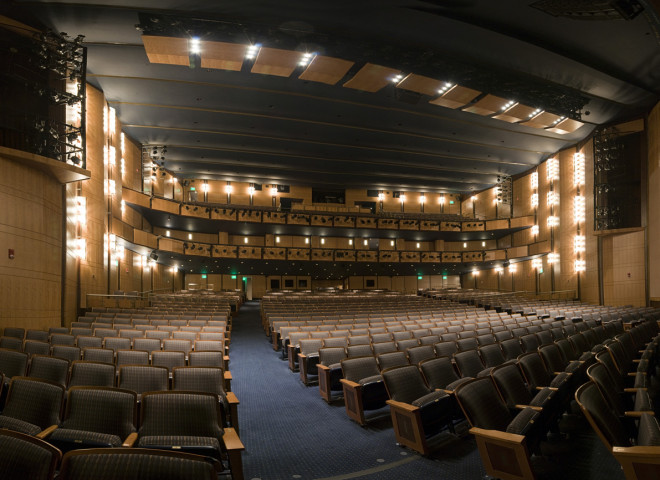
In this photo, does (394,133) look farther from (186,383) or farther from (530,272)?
(186,383)

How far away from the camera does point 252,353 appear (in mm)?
8688

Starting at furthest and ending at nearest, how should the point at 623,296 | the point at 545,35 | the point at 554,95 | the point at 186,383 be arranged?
the point at 623,296, the point at 554,95, the point at 545,35, the point at 186,383

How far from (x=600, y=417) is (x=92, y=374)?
13.7 ft

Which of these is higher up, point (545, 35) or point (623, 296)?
point (545, 35)

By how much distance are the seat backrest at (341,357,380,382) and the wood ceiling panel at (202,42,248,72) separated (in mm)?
7986

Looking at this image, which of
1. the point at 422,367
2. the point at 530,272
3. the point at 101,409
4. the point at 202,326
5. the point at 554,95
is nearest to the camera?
the point at 101,409

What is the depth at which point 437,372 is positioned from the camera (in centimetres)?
443

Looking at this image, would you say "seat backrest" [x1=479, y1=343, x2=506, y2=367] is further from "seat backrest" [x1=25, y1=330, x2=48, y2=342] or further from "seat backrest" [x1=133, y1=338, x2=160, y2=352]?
"seat backrest" [x1=25, y1=330, x2=48, y2=342]

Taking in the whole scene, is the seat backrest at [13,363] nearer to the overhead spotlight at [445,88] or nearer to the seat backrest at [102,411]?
the seat backrest at [102,411]

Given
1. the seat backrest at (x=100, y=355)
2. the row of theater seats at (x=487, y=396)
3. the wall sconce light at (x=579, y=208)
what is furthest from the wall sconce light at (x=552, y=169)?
the seat backrest at (x=100, y=355)

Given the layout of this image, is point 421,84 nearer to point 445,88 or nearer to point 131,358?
point 445,88

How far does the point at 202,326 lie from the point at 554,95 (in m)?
11.9

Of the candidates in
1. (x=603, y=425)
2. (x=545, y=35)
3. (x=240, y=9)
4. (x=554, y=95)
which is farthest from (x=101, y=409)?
(x=554, y=95)

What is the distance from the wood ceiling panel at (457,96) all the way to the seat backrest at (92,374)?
10971 mm
